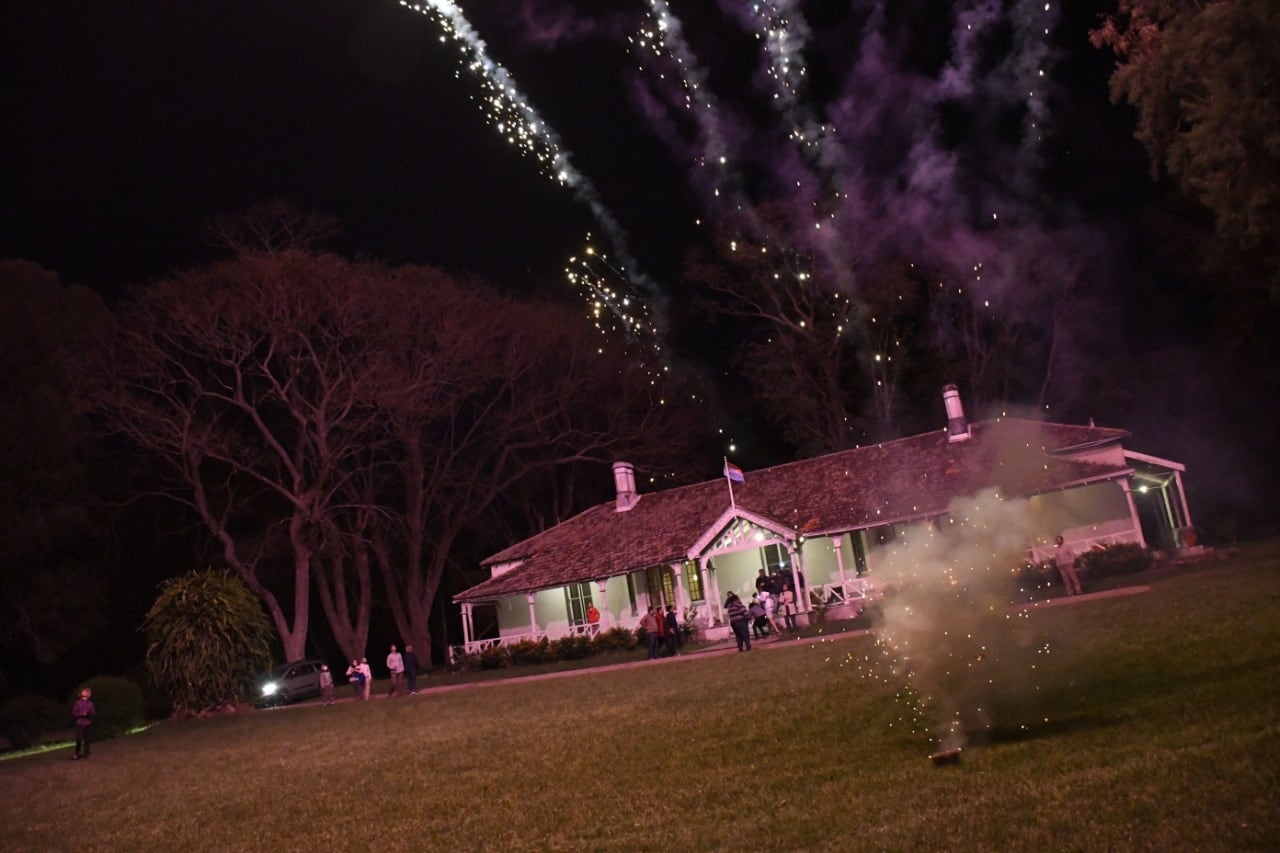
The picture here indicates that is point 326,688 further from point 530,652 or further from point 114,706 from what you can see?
point 530,652

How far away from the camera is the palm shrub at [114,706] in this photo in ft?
93.2

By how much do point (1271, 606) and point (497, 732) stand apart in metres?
10.4

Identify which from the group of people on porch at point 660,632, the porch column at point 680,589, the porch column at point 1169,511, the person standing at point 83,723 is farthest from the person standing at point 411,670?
the porch column at point 1169,511

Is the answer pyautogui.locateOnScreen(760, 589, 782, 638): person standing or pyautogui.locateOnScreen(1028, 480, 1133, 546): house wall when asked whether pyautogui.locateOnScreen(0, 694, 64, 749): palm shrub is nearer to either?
pyautogui.locateOnScreen(760, 589, 782, 638): person standing

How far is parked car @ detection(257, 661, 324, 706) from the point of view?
34.8 meters

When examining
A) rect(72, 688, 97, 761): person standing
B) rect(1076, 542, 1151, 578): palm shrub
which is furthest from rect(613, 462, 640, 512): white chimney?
rect(72, 688, 97, 761): person standing

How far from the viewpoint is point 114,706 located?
28.7 metres

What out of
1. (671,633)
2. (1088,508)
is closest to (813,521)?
(671,633)

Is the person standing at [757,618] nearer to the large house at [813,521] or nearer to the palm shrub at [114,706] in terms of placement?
the large house at [813,521]

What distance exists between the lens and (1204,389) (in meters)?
41.2

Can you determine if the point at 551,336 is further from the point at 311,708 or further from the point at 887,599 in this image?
the point at 887,599

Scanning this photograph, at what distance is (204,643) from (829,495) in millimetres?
18976

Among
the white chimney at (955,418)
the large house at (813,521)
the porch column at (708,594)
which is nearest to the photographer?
the large house at (813,521)

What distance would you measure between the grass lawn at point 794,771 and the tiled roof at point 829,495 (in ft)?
36.9
